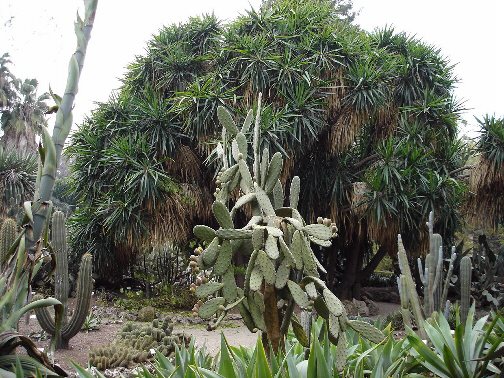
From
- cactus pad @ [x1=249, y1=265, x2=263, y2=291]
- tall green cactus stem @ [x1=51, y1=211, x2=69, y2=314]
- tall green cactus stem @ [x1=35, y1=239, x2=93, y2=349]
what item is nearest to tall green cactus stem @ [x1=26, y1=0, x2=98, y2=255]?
cactus pad @ [x1=249, y1=265, x2=263, y2=291]

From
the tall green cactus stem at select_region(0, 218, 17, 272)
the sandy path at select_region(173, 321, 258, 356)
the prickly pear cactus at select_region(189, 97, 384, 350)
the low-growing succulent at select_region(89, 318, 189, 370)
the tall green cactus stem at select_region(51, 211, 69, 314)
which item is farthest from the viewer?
the sandy path at select_region(173, 321, 258, 356)

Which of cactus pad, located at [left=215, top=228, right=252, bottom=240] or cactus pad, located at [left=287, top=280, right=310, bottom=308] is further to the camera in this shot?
cactus pad, located at [left=215, top=228, right=252, bottom=240]

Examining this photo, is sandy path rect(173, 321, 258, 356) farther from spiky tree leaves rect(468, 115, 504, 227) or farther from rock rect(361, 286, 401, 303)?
rock rect(361, 286, 401, 303)

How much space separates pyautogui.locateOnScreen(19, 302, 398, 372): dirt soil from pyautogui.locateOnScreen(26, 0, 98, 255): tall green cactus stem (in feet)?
12.4

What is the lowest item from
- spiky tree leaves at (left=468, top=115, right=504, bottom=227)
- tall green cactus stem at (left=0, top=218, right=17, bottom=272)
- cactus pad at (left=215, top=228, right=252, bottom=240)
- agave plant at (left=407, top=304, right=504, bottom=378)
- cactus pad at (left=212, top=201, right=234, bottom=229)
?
agave plant at (left=407, top=304, right=504, bottom=378)

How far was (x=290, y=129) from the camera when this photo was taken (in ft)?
32.1

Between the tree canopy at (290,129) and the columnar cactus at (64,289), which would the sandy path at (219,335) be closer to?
the columnar cactus at (64,289)

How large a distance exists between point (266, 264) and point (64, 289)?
4855mm

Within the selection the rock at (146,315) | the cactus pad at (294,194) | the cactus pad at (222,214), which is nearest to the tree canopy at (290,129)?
the rock at (146,315)

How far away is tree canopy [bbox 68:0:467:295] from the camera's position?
33.7 ft

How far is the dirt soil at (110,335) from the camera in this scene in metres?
6.72

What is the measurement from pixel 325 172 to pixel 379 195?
1353 millimetres

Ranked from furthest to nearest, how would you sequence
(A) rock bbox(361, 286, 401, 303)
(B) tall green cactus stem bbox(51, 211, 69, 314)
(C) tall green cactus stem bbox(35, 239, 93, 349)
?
(A) rock bbox(361, 286, 401, 303) < (B) tall green cactus stem bbox(51, 211, 69, 314) < (C) tall green cactus stem bbox(35, 239, 93, 349)

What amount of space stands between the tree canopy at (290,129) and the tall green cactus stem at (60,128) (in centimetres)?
728
